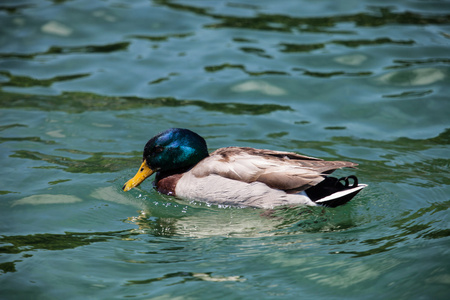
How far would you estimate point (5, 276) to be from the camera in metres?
5.49

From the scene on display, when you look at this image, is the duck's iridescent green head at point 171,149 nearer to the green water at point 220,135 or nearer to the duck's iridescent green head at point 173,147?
the duck's iridescent green head at point 173,147

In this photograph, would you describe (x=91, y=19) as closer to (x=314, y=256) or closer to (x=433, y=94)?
(x=433, y=94)

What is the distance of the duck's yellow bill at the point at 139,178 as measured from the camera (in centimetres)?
743

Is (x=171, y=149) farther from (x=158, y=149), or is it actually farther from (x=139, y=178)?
(x=139, y=178)

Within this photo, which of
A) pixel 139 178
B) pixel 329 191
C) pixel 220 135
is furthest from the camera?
pixel 220 135

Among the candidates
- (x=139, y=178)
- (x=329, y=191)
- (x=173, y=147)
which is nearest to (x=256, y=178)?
(x=329, y=191)

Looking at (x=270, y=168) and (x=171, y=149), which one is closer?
(x=270, y=168)

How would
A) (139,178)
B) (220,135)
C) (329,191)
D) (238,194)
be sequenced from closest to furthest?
(329,191)
(238,194)
(139,178)
(220,135)

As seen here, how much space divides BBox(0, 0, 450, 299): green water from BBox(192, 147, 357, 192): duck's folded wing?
0.39 m

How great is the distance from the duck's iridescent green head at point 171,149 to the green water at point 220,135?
39 centimetres

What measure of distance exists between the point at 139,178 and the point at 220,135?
198 cm

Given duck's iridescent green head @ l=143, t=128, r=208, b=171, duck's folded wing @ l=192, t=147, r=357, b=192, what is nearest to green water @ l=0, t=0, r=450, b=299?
duck's folded wing @ l=192, t=147, r=357, b=192

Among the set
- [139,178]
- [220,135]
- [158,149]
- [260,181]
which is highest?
[158,149]

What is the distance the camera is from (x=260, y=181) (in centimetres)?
676
